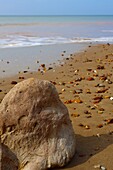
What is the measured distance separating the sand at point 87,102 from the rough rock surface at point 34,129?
289mm

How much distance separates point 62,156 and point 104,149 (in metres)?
0.72

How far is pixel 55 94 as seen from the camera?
459 cm

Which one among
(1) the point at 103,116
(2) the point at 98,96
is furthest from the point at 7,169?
(2) the point at 98,96

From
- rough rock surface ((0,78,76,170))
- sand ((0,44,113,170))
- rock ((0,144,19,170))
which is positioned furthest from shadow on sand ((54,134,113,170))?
rock ((0,144,19,170))

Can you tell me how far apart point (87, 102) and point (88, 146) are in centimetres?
211

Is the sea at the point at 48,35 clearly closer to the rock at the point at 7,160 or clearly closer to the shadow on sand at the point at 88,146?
the shadow on sand at the point at 88,146

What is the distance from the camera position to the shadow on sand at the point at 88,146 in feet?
15.0

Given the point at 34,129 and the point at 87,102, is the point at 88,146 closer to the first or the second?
the point at 34,129

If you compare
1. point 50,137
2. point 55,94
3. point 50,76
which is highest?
point 55,94

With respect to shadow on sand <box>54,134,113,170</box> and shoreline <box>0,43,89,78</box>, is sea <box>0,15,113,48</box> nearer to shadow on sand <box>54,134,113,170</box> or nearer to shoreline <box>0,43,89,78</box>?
shoreline <box>0,43,89,78</box>

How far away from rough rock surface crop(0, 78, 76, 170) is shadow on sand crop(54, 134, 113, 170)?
15 centimetres

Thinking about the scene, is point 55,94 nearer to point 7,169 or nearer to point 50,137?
point 50,137

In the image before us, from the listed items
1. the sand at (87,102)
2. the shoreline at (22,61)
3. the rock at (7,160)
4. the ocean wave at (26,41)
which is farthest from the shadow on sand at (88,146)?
the ocean wave at (26,41)

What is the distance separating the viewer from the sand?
4.66 metres
